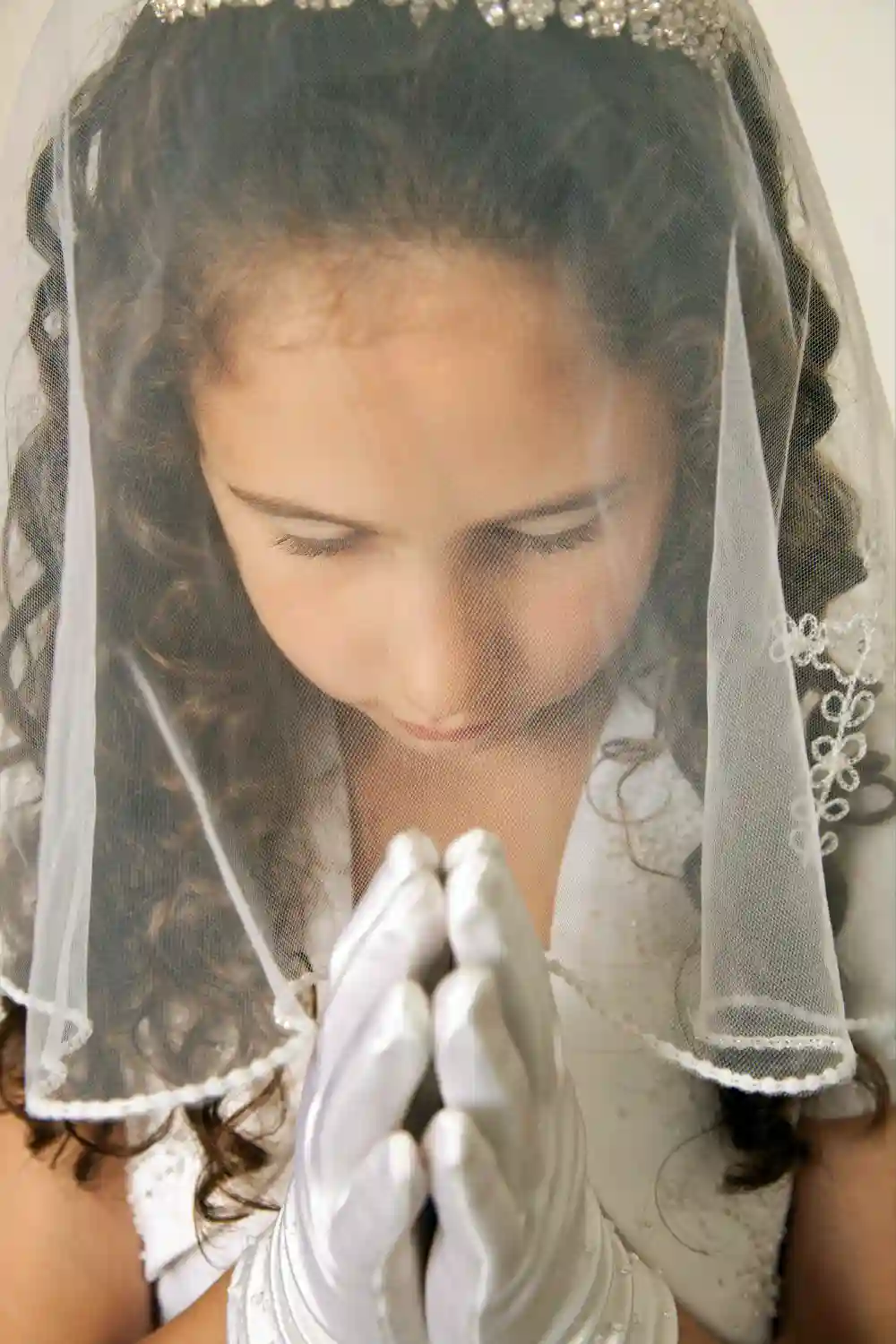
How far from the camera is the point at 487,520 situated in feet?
1.63

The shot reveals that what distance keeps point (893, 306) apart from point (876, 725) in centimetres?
58

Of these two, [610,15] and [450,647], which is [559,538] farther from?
[610,15]

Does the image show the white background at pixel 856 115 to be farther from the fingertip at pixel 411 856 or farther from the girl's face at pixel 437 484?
the fingertip at pixel 411 856

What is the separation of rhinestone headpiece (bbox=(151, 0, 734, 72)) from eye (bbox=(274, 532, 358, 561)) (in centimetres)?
22

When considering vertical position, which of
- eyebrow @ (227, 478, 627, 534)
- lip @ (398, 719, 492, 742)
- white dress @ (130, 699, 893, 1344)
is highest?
eyebrow @ (227, 478, 627, 534)

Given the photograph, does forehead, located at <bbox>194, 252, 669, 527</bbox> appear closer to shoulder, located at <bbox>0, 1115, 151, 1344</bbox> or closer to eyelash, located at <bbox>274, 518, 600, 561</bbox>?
eyelash, located at <bbox>274, 518, 600, 561</bbox>

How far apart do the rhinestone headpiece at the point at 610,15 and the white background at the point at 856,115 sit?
1.81ft

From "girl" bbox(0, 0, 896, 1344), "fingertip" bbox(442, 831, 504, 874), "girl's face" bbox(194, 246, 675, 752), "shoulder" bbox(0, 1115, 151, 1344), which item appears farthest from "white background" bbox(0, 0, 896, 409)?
"shoulder" bbox(0, 1115, 151, 1344)

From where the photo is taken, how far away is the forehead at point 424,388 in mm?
480

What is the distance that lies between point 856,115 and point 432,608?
0.79 metres

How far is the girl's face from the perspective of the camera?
482 mm

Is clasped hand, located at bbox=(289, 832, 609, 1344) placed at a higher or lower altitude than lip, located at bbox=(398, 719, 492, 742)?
lower

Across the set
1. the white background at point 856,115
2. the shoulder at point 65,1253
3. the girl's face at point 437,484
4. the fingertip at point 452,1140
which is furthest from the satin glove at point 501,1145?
the white background at point 856,115

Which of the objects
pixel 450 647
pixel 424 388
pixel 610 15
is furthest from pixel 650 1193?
pixel 610 15
